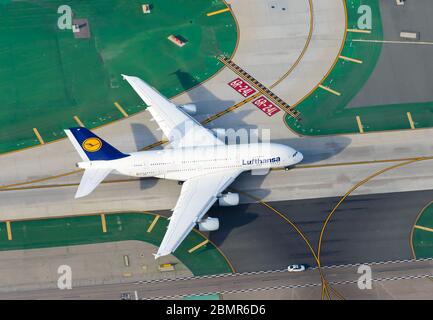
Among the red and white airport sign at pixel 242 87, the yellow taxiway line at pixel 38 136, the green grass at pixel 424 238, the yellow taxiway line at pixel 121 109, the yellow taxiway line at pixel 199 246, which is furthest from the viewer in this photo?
the red and white airport sign at pixel 242 87

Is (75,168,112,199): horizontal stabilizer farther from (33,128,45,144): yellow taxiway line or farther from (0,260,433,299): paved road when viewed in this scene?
(33,128,45,144): yellow taxiway line

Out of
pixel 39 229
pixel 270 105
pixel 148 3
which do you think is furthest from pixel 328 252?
pixel 148 3

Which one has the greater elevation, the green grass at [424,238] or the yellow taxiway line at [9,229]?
the yellow taxiway line at [9,229]

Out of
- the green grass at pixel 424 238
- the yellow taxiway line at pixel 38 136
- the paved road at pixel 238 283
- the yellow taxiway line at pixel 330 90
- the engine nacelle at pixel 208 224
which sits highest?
the yellow taxiway line at pixel 330 90

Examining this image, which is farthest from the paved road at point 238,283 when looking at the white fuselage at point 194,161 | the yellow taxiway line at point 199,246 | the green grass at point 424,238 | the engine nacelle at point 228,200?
the white fuselage at point 194,161

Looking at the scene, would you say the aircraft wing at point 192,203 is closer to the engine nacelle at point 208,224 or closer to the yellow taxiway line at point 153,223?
the engine nacelle at point 208,224

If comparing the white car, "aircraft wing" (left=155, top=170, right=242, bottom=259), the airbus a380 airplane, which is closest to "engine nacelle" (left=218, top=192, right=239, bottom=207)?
the airbus a380 airplane
